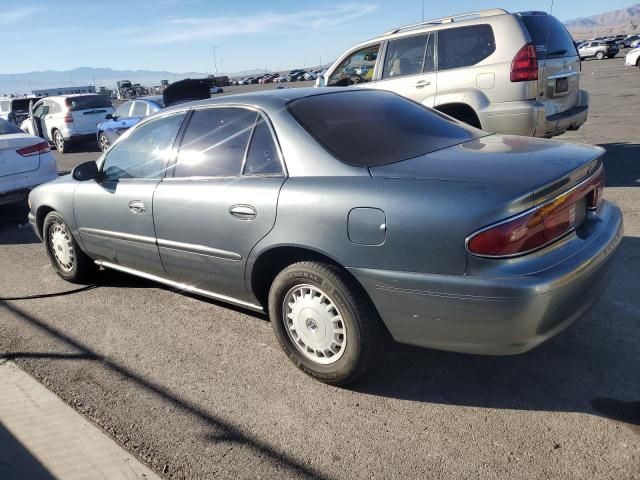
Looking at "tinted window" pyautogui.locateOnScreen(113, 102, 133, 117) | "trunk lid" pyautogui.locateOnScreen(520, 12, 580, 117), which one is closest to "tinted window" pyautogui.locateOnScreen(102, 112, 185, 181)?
Answer: "trunk lid" pyautogui.locateOnScreen(520, 12, 580, 117)

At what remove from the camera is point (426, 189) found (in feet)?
7.94

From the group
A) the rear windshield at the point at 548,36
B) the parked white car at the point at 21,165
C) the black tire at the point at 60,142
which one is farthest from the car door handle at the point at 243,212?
the black tire at the point at 60,142

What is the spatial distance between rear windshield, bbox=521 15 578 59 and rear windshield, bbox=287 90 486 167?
3.44m

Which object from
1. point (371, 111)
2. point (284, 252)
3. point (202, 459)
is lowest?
point (202, 459)

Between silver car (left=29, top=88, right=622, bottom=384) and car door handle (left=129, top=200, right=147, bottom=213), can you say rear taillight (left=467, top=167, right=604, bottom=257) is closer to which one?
silver car (left=29, top=88, right=622, bottom=384)

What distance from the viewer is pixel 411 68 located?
7176 millimetres

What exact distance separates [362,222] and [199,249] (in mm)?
1329

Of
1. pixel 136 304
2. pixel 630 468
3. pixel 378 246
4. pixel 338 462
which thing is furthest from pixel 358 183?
pixel 136 304

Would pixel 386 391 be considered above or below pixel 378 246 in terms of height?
below

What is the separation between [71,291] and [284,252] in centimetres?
271

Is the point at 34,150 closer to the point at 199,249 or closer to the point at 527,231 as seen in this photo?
the point at 199,249

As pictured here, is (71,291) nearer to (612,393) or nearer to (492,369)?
(492,369)

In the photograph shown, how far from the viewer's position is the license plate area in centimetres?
630

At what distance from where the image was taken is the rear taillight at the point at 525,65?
19.7ft
